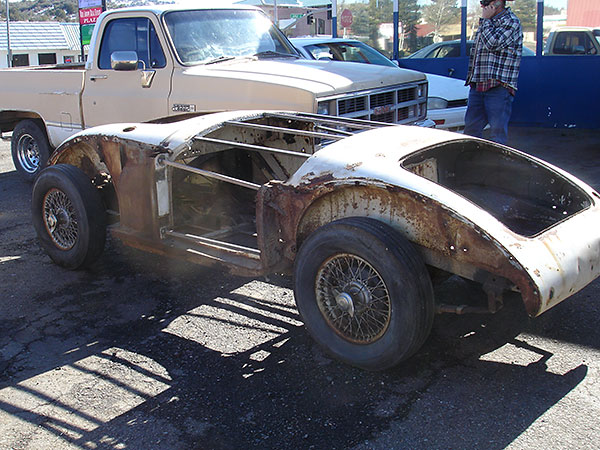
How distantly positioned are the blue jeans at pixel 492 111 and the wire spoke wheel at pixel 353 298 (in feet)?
13.1

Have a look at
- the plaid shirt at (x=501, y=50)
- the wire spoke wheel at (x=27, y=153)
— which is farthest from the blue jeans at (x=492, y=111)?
the wire spoke wheel at (x=27, y=153)

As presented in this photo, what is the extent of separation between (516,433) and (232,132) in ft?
10.4

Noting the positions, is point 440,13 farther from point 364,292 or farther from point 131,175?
point 364,292

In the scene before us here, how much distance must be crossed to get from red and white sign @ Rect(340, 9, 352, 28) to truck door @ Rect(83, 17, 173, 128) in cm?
717

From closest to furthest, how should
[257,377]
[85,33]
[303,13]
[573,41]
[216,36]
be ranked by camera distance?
[257,377], [216,36], [573,41], [85,33], [303,13]

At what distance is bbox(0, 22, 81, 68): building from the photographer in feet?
147

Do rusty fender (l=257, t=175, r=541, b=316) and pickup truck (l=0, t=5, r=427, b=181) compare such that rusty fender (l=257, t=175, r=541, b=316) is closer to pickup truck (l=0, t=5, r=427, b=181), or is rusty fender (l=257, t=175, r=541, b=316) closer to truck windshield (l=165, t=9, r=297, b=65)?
pickup truck (l=0, t=5, r=427, b=181)

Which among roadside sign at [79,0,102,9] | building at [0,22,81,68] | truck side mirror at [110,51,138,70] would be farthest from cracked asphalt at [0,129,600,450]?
building at [0,22,81,68]

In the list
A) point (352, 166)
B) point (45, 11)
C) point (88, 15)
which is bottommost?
point (352, 166)

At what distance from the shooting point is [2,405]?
342cm

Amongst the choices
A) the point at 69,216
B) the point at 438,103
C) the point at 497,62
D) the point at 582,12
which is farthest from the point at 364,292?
the point at 582,12

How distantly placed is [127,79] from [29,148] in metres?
2.49

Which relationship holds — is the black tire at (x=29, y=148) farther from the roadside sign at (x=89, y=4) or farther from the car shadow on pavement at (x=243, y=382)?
the roadside sign at (x=89, y=4)

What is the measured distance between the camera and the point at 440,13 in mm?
12188
